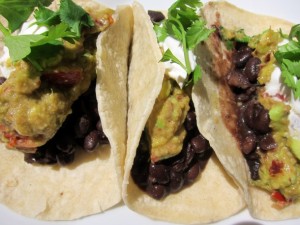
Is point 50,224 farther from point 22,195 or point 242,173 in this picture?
point 242,173

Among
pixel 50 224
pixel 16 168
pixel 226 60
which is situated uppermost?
pixel 226 60

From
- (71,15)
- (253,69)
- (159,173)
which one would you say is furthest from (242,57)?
(71,15)

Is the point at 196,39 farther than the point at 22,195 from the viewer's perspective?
No

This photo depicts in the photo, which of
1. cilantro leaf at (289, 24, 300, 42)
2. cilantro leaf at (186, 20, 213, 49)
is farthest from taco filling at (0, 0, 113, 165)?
cilantro leaf at (289, 24, 300, 42)

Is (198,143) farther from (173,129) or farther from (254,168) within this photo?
(254,168)

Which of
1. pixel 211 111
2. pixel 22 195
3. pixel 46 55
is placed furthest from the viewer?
pixel 22 195

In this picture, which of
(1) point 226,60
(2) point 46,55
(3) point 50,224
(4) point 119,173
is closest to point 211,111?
(1) point 226,60
